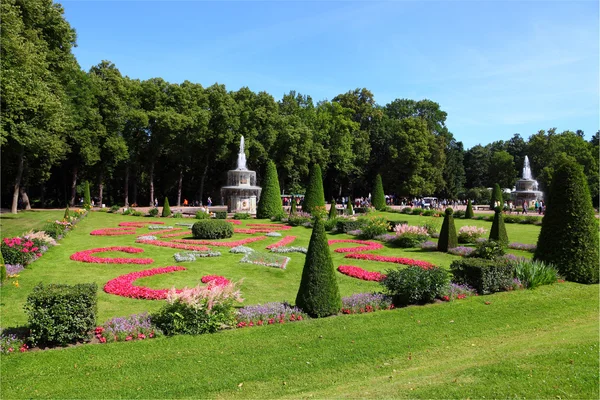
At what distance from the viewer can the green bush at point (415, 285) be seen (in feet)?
32.2

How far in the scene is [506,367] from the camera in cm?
623

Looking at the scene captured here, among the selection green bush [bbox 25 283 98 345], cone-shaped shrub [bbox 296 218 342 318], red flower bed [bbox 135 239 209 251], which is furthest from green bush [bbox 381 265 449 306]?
red flower bed [bbox 135 239 209 251]

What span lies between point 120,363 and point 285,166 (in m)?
40.9

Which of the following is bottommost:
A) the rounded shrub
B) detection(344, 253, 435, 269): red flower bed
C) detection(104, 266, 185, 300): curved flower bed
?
detection(104, 266, 185, 300): curved flower bed

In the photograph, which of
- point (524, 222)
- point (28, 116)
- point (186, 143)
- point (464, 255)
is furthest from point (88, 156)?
point (524, 222)

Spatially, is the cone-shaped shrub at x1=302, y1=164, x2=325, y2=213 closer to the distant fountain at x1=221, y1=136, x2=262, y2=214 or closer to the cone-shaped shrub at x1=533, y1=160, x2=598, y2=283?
the distant fountain at x1=221, y1=136, x2=262, y2=214

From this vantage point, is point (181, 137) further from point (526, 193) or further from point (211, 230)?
point (526, 193)

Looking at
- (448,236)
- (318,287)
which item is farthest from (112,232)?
(318,287)

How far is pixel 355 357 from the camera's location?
6.97m

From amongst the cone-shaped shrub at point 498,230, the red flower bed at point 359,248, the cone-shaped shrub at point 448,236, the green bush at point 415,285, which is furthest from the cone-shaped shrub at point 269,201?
the green bush at point 415,285

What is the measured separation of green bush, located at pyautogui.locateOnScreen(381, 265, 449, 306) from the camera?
9828 mm

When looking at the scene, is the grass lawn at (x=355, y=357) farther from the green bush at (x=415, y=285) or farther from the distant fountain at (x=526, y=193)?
the distant fountain at (x=526, y=193)

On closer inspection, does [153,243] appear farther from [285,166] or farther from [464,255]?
[285,166]

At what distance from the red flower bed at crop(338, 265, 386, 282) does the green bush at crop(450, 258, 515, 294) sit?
227 centimetres
